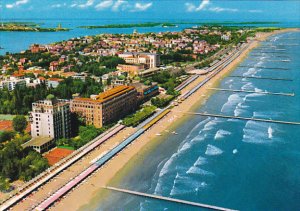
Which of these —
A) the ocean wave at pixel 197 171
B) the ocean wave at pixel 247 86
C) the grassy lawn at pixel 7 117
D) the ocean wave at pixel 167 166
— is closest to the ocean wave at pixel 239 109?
the ocean wave at pixel 247 86

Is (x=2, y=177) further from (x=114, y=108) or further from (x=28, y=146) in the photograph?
(x=114, y=108)

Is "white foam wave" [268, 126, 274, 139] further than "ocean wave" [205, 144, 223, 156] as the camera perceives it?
Yes

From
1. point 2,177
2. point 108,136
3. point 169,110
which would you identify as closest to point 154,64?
point 169,110

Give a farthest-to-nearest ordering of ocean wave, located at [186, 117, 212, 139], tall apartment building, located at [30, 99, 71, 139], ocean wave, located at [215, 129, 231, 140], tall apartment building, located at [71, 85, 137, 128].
→ tall apartment building, located at [71, 85, 137, 128]
ocean wave, located at [186, 117, 212, 139]
ocean wave, located at [215, 129, 231, 140]
tall apartment building, located at [30, 99, 71, 139]

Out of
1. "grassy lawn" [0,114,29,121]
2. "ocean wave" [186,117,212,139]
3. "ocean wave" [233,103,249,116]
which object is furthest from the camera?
"ocean wave" [233,103,249,116]

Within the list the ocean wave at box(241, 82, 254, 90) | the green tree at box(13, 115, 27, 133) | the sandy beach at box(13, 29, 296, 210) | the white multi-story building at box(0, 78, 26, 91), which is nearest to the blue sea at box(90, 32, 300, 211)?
the sandy beach at box(13, 29, 296, 210)

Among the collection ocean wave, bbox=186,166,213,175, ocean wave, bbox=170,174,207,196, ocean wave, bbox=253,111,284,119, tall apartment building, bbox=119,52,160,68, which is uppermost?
A: tall apartment building, bbox=119,52,160,68

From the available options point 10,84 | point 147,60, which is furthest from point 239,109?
point 147,60

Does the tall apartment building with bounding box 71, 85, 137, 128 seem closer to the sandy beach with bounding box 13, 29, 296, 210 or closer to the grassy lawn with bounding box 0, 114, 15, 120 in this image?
the sandy beach with bounding box 13, 29, 296, 210

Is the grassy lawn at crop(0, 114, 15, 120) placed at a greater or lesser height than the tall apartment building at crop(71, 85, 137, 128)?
lesser
